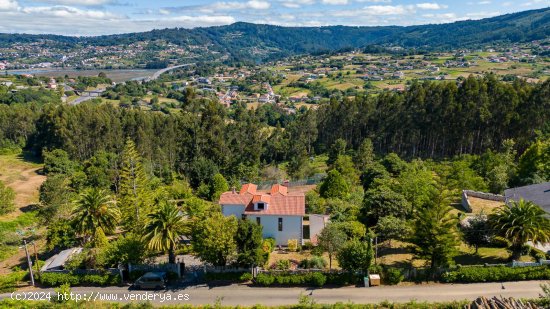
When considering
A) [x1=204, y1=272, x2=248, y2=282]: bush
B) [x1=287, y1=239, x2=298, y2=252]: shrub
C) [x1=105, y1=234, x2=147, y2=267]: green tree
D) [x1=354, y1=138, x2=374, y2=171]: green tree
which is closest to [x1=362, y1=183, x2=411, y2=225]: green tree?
[x1=287, y1=239, x2=298, y2=252]: shrub

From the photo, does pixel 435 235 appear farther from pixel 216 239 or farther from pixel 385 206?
pixel 216 239

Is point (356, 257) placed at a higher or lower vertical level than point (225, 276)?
higher

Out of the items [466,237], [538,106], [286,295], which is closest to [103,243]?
[286,295]

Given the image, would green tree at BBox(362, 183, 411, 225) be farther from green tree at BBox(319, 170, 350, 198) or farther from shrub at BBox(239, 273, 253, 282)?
shrub at BBox(239, 273, 253, 282)

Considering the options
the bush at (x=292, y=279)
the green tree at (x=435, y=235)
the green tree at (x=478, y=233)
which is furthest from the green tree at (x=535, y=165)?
the bush at (x=292, y=279)

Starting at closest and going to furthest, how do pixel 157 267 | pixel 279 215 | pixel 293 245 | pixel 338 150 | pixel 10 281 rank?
pixel 10 281, pixel 157 267, pixel 293 245, pixel 279 215, pixel 338 150

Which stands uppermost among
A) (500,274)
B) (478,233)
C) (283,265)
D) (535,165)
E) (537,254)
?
(535,165)

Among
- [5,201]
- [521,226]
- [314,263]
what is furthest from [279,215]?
[5,201]
